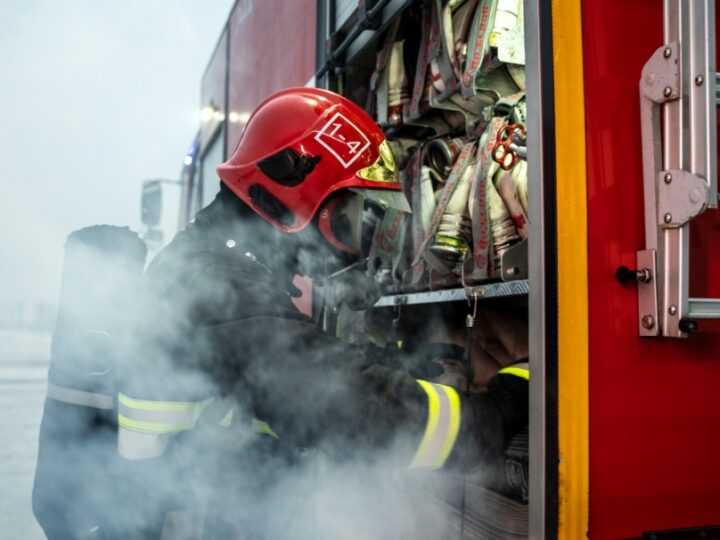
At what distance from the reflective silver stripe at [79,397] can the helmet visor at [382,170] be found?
0.99 m

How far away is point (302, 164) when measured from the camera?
1.66 meters

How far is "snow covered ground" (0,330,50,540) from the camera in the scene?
111 inches

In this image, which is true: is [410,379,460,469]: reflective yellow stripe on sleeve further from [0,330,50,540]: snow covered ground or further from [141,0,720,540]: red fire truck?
[0,330,50,540]: snow covered ground

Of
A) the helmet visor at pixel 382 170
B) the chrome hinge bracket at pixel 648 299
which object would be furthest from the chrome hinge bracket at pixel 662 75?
the helmet visor at pixel 382 170

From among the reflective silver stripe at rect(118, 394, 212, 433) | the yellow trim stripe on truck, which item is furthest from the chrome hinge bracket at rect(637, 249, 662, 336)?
the reflective silver stripe at rect(118, 394, 212, 433)

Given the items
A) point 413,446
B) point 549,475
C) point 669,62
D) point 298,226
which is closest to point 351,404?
point 413,446

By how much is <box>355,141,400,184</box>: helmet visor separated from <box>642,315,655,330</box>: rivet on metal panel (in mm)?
922

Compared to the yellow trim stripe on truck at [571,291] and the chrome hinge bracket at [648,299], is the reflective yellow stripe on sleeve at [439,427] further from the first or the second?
the chrome hinge bracket at [648,299]

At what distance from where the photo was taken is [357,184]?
1713mm

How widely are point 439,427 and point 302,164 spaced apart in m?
0.84

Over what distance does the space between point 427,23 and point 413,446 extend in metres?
1.83

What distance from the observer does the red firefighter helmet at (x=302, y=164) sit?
169 cm

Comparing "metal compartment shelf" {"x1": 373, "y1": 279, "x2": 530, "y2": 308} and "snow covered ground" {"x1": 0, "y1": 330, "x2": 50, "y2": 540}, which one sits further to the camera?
"snow covered ground" {"x1": 0, "y1": 330, "x2": 50, "y2": 540}

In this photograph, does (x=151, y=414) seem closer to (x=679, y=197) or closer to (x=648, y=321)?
(x=648, y=321)
